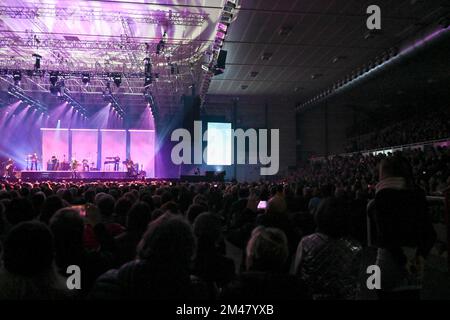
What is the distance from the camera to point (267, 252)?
5.76 ft

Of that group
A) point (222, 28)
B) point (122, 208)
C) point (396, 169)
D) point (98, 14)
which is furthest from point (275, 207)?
point (98, 14)

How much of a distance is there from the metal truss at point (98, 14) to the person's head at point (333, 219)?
870 cm

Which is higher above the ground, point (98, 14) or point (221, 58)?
point (98, 14)

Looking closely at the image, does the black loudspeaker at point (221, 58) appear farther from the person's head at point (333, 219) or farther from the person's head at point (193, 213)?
the person's head at point (333, 219)

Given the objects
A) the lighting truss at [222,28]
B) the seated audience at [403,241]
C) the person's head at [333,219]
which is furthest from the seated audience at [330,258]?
the lighting truss at [222,28]

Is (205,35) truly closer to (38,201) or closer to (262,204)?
(262,204)

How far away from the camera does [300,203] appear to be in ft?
17.3

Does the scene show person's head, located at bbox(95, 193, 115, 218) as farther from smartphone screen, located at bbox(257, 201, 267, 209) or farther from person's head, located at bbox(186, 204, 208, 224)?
smartphone screen, located at bbox(257, 201, 267, 209)

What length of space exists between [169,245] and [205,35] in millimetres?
10721

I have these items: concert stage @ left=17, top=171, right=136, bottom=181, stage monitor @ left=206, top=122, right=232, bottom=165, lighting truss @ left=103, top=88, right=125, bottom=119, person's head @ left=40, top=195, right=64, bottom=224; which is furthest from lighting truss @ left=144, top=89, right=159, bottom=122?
person's head @ left=40, top=195, right=64, bottom=224

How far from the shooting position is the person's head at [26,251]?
5.45ft

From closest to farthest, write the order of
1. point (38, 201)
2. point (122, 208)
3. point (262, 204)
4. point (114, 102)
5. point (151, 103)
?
1. point (122, 208)
2. point (38, 201)
3. point (262, 204)
4. point (151, 103)
5. point (114, 102)

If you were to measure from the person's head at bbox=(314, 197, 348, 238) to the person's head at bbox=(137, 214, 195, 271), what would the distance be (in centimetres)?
94
